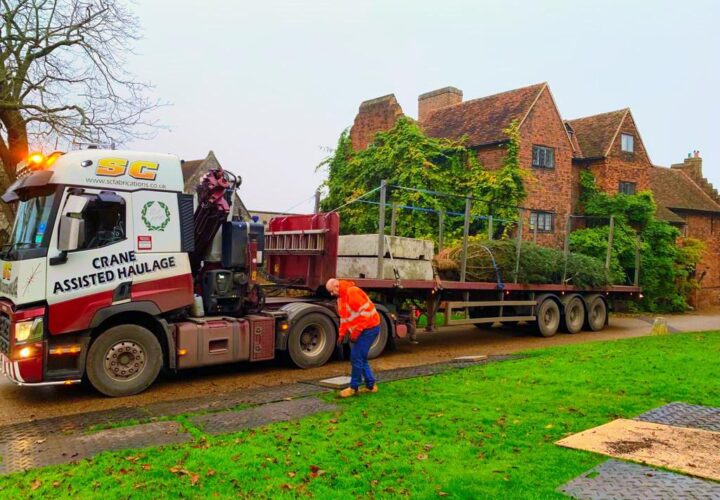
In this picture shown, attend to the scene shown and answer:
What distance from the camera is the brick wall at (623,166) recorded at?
29359 mm

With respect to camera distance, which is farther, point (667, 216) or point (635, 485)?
point (667, 216)

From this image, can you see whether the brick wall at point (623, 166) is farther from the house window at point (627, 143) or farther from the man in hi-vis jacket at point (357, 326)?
the man in hi-vis jacket at point (357, 326)

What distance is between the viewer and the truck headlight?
7219mm

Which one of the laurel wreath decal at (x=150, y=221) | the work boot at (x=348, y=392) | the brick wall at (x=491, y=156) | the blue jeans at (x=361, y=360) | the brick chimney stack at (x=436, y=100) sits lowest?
the work boot at (x=348, y=392)

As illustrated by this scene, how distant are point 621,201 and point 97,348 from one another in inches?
1035

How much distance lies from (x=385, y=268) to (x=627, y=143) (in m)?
24.5

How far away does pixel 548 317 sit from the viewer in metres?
15.5

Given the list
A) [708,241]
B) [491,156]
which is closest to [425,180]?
[491,156]

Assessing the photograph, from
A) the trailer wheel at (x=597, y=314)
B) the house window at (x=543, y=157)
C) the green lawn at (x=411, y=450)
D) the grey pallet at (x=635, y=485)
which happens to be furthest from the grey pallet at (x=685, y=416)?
the house window at (x=543, y=157)

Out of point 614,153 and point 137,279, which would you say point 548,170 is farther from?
point 137,279

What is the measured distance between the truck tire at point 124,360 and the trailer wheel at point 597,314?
1247cm

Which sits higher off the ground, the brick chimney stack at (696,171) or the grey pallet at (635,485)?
the brick chimney stack at (696,171)

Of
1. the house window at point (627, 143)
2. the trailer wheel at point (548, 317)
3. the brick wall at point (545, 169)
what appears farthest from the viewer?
the house window at point (627, 143)

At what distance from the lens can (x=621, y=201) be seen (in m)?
28.4
